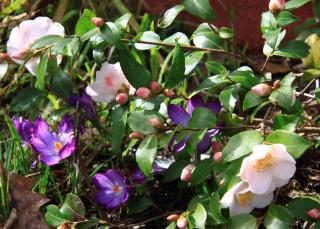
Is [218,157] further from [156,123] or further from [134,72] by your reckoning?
[134,72]

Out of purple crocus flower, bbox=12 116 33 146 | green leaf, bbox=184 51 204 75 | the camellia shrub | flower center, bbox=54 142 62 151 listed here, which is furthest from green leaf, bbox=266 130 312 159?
purple crocus flower, bbox=12 116 33 146

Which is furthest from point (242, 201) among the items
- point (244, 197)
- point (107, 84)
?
point (107, 84)

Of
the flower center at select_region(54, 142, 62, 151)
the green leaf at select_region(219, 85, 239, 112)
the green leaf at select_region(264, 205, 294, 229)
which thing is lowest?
the green leaf at select_region(264, 205, 294, 229)

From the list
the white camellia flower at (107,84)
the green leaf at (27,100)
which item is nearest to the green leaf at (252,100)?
the white camellia flower at (107,84)

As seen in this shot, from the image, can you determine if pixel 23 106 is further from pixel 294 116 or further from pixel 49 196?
pixel 294 116

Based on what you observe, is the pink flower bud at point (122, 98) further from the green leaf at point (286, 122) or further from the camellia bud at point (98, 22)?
the green leaf at point (286, 122)

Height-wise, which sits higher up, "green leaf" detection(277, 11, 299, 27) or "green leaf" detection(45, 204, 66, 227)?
"green leaf" detection(277, 11, 299, 27)

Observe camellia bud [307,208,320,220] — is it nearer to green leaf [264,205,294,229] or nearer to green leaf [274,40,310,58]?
green leaf [264,205,294,229]
